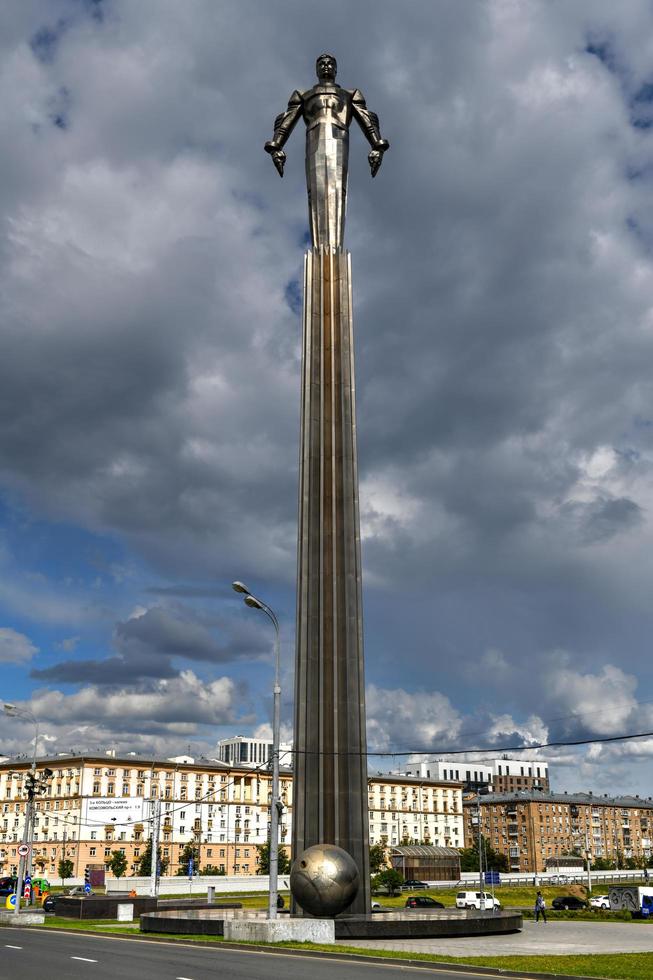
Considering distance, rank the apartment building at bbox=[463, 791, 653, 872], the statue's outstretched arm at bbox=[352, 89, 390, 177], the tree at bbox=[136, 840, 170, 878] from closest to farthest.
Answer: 1. the statue's outstretched arm at bbox=[352, 89, 390, 177]
2. the tree at bbox=[136, 840, 170, 878]
3. the apartment building at bbox=[463, 791, 653, 872]

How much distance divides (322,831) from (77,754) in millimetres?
97597

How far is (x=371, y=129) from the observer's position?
49781mm

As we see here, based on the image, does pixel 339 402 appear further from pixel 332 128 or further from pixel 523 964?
pixel 523 964

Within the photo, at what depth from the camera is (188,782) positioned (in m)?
130

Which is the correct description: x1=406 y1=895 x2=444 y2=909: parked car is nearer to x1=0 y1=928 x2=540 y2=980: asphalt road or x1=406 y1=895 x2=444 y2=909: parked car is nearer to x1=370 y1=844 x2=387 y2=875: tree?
x1=0 y1=928 x2=540 y2=980: asphalt road

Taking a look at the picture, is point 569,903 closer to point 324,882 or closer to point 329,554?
point 329,554

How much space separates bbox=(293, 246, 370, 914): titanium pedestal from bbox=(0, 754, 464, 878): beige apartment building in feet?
268

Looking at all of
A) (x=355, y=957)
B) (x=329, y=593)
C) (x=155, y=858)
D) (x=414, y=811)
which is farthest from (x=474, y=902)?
(x=414, y=811)

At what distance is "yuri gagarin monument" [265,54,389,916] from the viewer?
3728 cm

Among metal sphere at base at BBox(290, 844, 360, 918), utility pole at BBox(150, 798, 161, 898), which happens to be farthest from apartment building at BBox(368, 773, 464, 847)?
metal sphere at base at BBox(290, 844, 360, 918)

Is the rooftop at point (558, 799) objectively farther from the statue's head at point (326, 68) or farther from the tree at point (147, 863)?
the statue's head at point (326, 68)

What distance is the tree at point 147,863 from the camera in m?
110

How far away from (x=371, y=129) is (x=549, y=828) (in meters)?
145

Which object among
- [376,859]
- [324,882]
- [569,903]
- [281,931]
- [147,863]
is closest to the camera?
[281,931]
